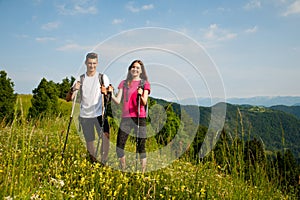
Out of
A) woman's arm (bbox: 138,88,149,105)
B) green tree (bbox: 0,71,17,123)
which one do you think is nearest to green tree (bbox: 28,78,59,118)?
green tree (bbox: 0,71,17,123)

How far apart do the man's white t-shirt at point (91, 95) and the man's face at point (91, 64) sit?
12cm

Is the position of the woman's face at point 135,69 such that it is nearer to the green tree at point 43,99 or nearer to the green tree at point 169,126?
the green tree at point 169,126

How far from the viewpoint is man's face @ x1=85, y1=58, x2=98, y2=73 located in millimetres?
5637

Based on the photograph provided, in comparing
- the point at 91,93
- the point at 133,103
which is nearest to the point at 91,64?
the point at 91,93

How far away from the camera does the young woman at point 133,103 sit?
217 inches

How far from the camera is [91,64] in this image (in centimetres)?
565

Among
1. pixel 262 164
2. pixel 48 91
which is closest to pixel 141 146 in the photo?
pixel 262 164

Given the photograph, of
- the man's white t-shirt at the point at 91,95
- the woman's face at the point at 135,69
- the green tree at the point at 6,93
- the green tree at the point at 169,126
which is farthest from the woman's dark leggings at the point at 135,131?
the green tree at the point at 6,93

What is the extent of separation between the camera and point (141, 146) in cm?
558

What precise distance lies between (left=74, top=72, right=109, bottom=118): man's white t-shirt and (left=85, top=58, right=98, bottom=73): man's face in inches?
4.7

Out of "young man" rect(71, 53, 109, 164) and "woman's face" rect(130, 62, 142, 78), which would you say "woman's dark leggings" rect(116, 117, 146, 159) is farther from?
"woman's face" rect(130, 62, 142, 78)

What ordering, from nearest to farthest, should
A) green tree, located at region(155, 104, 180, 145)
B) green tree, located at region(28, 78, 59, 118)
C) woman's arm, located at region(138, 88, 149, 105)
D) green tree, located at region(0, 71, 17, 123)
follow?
woman's arm, located at region(138, 88, 149, 105) → green tree, located at region(155, 104, 180, 145) → green tree, located at region(28, 78, 59, 118) → green tree, located at region(0, 71, 17, 123)

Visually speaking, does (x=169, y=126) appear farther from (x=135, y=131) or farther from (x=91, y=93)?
(x=91, y=93)

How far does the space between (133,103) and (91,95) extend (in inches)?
31.4
